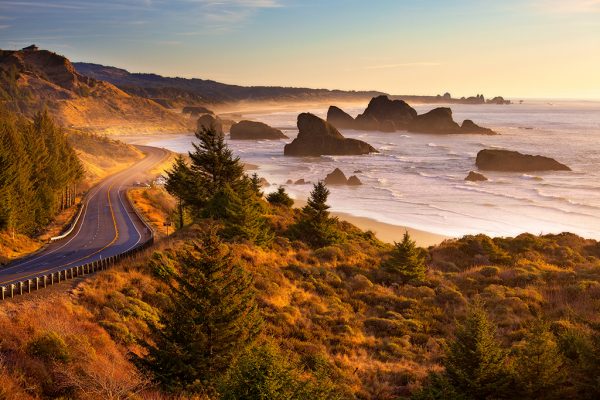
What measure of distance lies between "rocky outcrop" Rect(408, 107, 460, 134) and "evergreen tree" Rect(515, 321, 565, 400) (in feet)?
567

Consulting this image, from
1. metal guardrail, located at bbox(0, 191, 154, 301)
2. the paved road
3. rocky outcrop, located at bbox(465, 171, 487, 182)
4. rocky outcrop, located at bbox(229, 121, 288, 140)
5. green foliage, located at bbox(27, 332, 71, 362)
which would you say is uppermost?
rocky outcrop, located at bbox(229, 121, 288, 140)

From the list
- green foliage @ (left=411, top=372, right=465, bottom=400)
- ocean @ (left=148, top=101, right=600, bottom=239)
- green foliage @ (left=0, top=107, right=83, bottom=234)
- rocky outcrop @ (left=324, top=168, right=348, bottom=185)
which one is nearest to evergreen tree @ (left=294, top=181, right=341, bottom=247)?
ocean @ (left=148, top=101, right=600, bottom=239)

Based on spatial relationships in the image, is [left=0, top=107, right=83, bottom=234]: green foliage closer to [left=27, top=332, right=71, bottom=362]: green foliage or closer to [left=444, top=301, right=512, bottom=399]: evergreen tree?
[left=27, top=332, right=71, bottom=362]: green foliage

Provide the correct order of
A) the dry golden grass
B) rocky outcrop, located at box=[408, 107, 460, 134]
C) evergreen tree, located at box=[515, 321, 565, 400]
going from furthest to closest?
rocky outcrop, located at box=[408, 107, 460, 134], the dry golden grass, evergreen tree, located at box=[515, 321, 565, 400]

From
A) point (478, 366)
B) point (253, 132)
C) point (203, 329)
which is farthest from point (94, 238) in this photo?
point (253, 132)

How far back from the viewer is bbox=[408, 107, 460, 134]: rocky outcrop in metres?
177

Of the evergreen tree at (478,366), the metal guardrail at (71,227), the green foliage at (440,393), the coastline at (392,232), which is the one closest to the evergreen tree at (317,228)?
the coastline at (392,232)

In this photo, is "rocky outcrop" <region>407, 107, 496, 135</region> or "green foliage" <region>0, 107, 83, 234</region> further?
"rocky outcrop" <region>407, 107, 496, 135</region>

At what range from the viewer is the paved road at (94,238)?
29344 millimetres

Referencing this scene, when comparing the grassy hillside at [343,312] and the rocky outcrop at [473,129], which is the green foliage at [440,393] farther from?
the rocky outcrop at [473,129]

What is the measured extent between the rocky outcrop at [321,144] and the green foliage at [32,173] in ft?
227

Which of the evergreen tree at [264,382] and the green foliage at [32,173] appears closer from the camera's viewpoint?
the evergreen tree at [264,382]

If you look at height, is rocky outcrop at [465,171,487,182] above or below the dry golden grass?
above

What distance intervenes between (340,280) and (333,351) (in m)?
8.50
